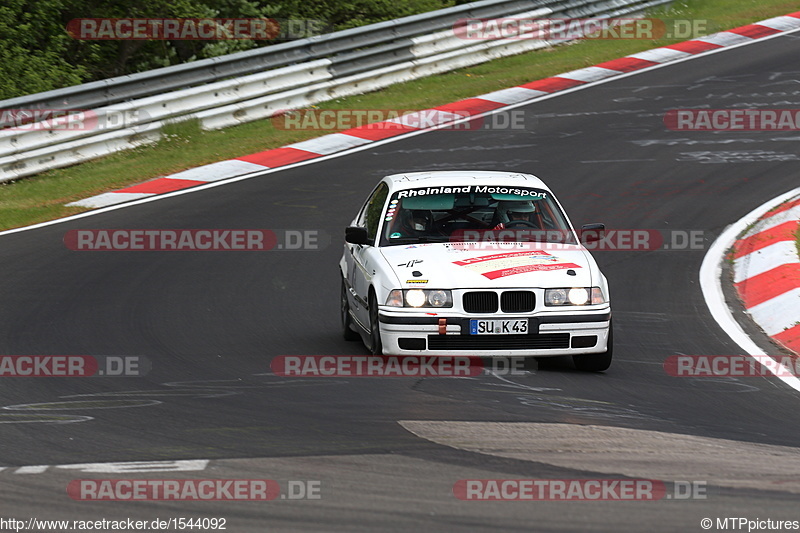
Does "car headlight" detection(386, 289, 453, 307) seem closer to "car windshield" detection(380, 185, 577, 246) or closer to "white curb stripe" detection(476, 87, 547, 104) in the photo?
"car windshield" detection(380, 185, 577, 246)

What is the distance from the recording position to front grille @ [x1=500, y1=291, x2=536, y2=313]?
803 centimetres

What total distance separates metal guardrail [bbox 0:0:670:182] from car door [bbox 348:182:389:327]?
24.4 ft

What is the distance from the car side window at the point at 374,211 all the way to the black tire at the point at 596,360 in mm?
1972

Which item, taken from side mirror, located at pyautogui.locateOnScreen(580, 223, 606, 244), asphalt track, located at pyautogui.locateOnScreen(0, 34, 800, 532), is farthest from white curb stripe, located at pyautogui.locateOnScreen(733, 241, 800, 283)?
side mirror, located at pyautogui.locateOnScreen(580, 223, 606, 244)

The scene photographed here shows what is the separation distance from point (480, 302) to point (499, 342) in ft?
0.99

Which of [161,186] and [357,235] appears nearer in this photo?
[357,235]

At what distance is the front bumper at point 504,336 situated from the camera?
7.99 metres

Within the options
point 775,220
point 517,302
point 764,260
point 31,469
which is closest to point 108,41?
point 775,220

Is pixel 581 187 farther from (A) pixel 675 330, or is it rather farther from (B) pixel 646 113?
(A) pixel 675 330

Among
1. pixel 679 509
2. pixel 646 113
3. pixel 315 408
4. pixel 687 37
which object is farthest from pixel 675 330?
pixel 687 37

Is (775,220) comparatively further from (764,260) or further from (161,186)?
(161,186)

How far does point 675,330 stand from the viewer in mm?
9719

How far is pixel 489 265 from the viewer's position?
832cm

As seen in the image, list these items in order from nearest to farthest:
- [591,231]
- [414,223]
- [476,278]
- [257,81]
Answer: [476,278], [591,231], [414,223], [257,81]
